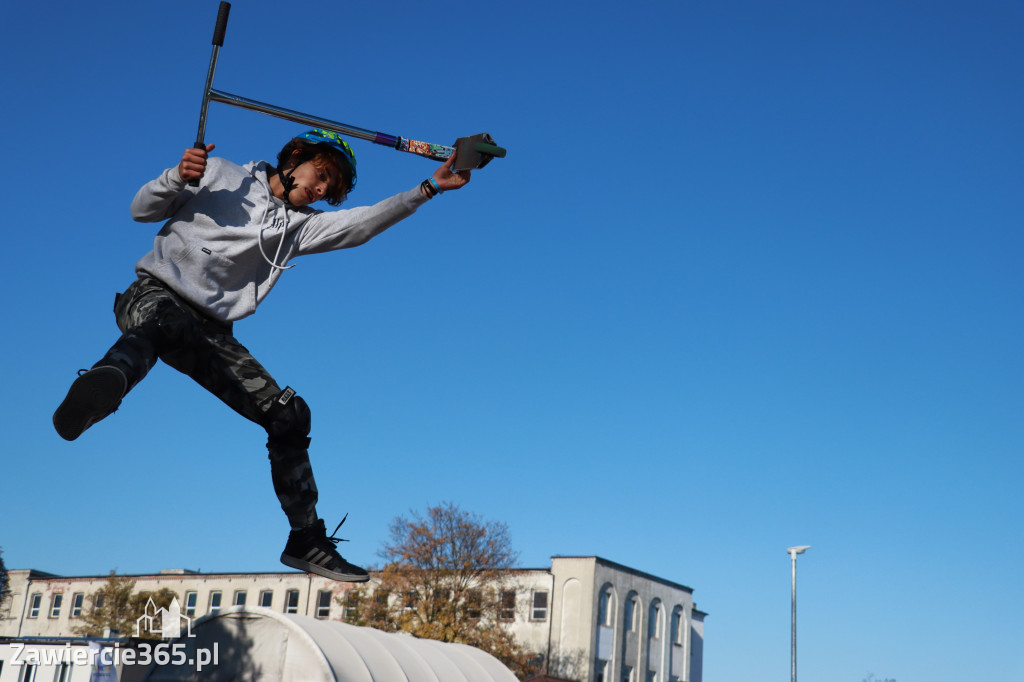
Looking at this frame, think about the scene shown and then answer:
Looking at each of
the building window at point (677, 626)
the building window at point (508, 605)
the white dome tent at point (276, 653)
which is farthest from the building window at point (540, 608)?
the white dome tent at point (276, 653)

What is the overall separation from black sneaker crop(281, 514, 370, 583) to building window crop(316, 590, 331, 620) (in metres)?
60.1

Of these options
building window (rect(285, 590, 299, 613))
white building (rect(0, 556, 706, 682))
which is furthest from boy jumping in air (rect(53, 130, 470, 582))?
building window (rect(285, 590, 299, 613))

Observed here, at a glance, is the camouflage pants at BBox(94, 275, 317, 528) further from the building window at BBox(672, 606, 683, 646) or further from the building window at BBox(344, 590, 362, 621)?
the building window at BBox(672, 606, 683, 646)

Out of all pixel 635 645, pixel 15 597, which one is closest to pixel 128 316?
pixel 635 645

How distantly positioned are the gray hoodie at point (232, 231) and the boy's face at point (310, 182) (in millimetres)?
76

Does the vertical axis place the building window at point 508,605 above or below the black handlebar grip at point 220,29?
below

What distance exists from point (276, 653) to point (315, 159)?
42.8ft

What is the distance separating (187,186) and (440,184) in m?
1.47

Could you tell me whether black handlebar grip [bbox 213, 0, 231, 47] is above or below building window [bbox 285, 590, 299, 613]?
above

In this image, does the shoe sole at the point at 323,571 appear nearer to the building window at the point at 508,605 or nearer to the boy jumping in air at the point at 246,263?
the boy jumping in air at the point at 246,263

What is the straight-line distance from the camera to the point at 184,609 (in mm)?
68500

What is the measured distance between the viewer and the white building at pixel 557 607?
5828 centimetres

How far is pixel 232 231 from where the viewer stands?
562cm

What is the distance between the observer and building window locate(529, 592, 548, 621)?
59219 millimetres
